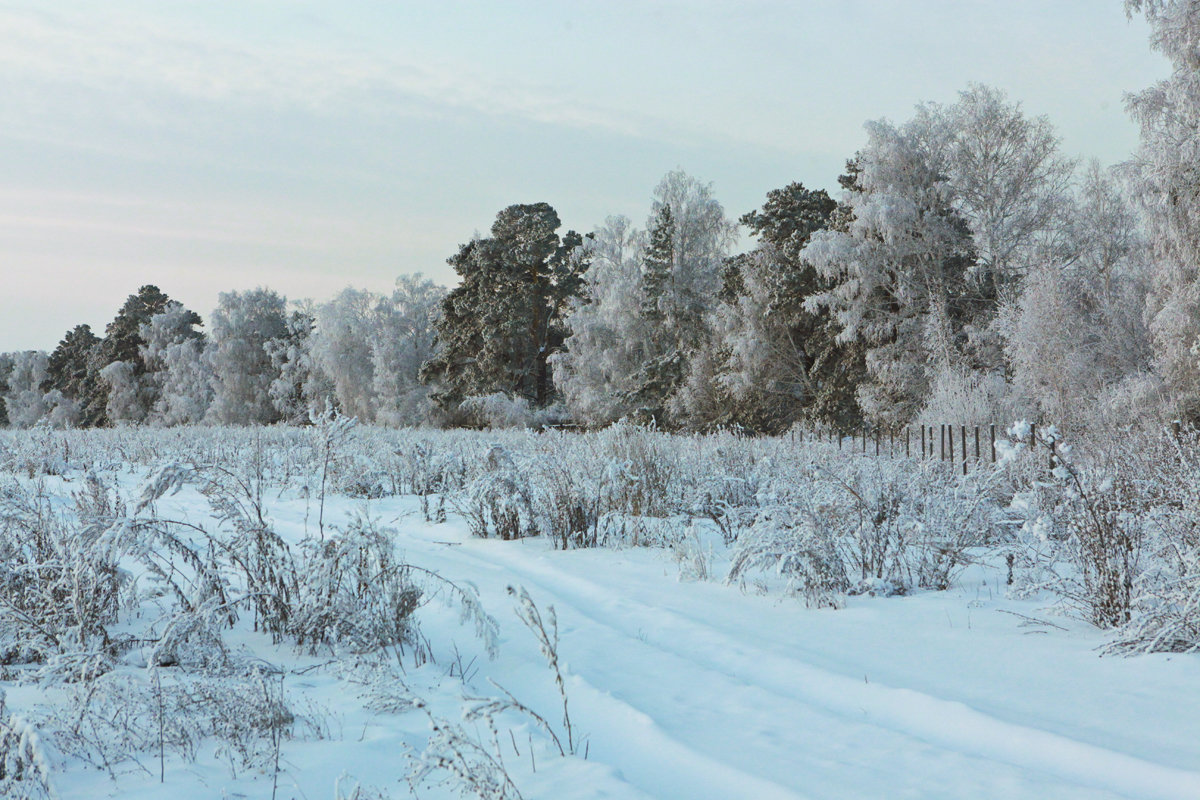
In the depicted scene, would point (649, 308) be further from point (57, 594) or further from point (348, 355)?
point (57, 594)

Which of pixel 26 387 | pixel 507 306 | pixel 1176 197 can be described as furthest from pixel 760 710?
pixel 26 387

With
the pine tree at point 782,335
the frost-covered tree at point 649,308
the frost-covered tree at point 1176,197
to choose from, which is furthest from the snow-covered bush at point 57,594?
the frost-covered tree at point 649,308

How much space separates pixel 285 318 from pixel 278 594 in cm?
4442

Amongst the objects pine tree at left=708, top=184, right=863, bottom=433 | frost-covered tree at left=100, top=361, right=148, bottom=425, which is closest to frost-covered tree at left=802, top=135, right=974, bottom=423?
pine tree at left=708, top=184, right=863, bottom=433

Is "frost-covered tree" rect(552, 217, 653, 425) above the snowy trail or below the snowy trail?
above

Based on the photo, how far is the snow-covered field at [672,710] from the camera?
2.29 metres

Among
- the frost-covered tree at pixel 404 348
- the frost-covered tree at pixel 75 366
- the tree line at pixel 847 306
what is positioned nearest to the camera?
the tree line at pixel 847 306

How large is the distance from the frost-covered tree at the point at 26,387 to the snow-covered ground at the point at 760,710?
189 feet

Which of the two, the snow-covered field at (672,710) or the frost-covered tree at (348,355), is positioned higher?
the frost-covered tree at (348,355)

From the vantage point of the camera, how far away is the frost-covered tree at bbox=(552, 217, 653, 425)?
30484mm

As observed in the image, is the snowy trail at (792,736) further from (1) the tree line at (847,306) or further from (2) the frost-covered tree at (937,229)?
(2) the frost-covered tree at (937,229)

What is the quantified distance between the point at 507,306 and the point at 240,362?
58.1ft

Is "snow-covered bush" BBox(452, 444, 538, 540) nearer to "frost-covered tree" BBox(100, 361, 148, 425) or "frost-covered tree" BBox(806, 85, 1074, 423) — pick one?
"frost-covered tree" BBox(806, 85, 1074, 423)

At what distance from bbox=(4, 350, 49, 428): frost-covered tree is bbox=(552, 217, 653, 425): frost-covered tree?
38.6m
